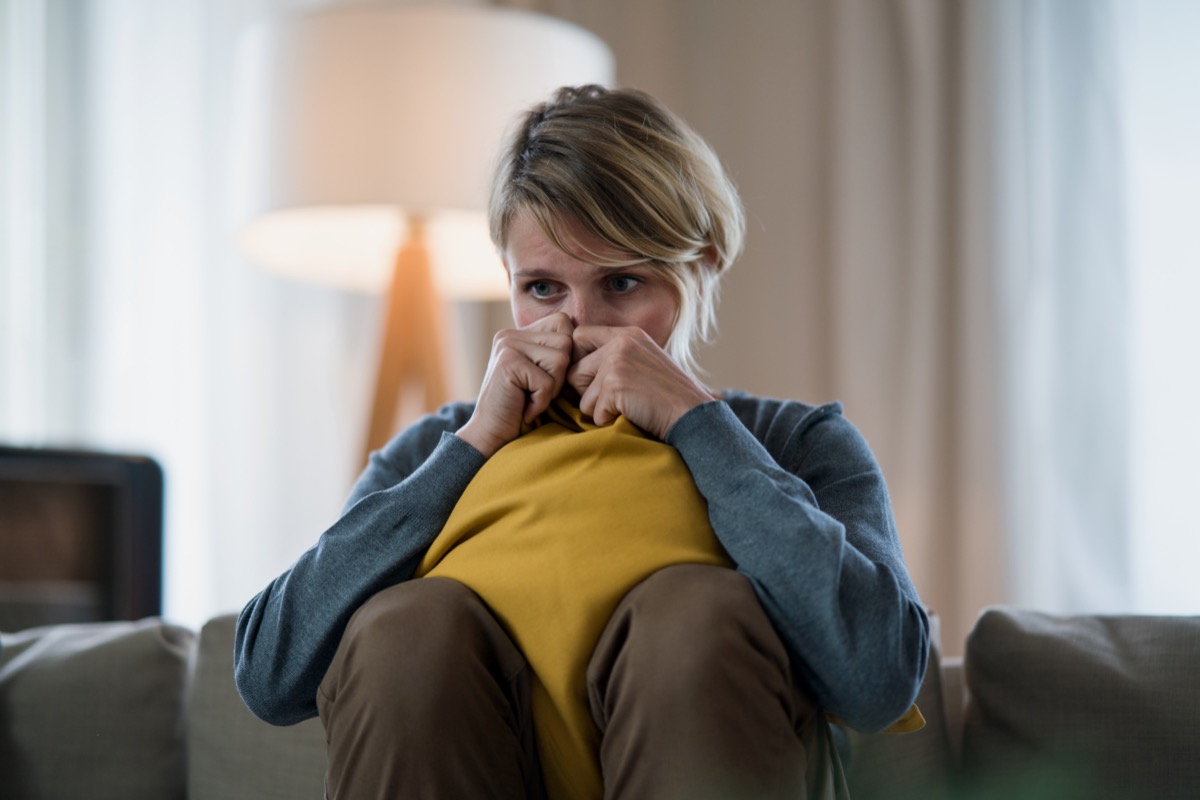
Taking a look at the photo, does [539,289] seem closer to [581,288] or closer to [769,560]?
[581,288]

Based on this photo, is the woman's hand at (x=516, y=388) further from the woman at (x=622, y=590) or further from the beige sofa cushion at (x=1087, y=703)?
the beige sofa cushion at (x=1087, y=703)

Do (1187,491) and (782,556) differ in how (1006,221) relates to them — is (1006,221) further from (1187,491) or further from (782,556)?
(782,556)

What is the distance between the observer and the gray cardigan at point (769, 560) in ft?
3.07

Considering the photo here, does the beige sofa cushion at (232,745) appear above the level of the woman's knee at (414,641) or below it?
below

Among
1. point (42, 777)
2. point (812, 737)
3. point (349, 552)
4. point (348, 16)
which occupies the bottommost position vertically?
point (42, 777)

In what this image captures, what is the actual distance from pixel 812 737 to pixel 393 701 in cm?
33

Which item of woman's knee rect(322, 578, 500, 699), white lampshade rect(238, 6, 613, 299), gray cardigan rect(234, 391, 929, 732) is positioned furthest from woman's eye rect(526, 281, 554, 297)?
white lampshade rect(238, 6, 613, 299)

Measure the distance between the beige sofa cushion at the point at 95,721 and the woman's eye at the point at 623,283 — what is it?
2.50 feet

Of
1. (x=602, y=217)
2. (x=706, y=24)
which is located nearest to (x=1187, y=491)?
(x=706, y=24)

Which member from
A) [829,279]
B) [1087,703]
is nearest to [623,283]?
[1087,703]

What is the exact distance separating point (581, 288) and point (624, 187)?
0.37 ft

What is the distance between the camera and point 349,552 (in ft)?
3.52

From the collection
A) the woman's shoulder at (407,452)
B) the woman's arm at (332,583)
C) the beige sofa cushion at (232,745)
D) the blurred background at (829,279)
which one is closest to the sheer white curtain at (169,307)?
the blurred background at (829,279)

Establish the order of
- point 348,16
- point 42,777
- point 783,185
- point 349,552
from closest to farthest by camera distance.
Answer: point 349,552
point 42,777
point 348,16
point 783,185
